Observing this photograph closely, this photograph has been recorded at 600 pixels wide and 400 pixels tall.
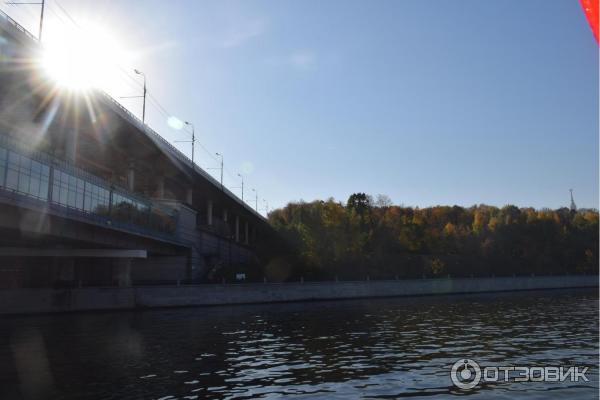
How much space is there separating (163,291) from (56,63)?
2771cm

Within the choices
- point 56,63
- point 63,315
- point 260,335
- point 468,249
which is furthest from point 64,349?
point 468,249

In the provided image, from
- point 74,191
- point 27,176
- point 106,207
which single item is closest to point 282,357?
point 27,176

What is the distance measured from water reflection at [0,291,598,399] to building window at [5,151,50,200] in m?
11.3

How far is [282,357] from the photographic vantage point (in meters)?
22.1

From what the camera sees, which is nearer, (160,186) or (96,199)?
(96,199)

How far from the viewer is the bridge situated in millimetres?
42875

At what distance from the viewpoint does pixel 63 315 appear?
50.6 m

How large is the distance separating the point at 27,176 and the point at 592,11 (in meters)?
45.6

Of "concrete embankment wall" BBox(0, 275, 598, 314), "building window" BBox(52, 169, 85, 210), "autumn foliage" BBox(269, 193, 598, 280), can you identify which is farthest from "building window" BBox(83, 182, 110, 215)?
"autumn foliage" BBox(269, 193, 598, 280)

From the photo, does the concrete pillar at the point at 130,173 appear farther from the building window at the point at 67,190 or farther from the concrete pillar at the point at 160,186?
the building window at the point at 67,190

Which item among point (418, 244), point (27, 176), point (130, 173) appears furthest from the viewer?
point (418, 244)

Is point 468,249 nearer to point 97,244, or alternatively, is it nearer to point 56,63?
point 97,244

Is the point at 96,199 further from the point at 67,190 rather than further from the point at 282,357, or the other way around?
the point at 282,357

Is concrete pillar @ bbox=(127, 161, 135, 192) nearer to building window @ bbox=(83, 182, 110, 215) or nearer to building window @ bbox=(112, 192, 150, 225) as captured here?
building window @ bbox=(112, 192, 150, 225)
